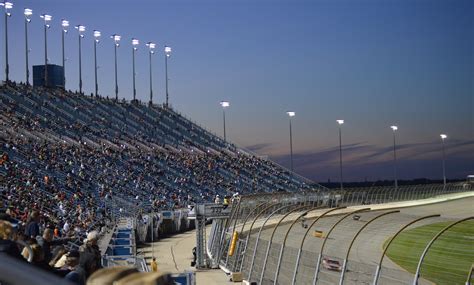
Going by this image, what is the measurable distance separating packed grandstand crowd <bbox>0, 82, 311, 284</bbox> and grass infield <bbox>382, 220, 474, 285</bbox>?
483 inches

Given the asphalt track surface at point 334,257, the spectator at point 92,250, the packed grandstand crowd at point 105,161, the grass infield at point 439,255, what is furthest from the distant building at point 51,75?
the spectator at point 92,250

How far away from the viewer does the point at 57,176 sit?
4562 centimetres

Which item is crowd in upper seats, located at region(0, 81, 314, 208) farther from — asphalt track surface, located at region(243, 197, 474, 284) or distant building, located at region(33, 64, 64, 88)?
asphalt track surface, located at region(243, 197, 474, 284)

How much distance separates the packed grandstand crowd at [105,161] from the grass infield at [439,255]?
1226 cm

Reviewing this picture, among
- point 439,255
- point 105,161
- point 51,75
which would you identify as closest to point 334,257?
point 439,255

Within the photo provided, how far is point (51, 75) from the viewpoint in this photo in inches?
3526

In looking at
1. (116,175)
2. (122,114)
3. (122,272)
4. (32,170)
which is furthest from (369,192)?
(122,272)

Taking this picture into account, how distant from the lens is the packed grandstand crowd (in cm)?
3747

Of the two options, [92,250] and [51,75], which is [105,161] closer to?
[51,75]

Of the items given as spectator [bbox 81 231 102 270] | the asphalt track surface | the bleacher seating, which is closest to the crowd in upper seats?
the bleacher seating

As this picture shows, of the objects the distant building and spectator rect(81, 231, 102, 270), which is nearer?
spectator rect(81, 231, 102, 270)

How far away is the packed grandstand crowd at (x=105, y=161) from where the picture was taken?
123 feet

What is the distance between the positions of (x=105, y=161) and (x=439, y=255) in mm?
36638

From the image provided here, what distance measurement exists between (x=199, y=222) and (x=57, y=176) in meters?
16.5
